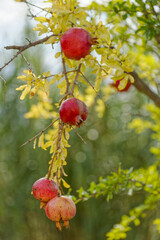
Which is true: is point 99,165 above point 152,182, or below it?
below

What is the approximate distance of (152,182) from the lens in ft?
3.00

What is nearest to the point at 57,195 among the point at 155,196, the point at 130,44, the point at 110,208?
the point at 155,196

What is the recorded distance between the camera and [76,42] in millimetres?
428

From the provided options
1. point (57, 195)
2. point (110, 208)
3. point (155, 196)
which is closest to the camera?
point (57, 195)

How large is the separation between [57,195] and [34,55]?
2244 millimetres

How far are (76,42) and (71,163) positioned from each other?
7.34 ft

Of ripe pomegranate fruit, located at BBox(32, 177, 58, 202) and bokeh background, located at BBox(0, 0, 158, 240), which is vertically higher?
ripe pomegranate fruit, located at BBox(32, 177, 58, 202)

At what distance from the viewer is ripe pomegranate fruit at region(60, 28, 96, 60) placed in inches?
17.0

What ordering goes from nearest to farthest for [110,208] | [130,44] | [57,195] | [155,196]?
[57,195], [155,196], [130,44], [110,208]

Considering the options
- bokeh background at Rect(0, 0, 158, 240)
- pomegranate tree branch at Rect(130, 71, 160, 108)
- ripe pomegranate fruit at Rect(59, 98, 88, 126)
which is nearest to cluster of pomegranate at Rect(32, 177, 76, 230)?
ripe pomegranate fruit at Rect(59, 98, 88, 126)

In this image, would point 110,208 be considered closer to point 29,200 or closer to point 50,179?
point 29,200

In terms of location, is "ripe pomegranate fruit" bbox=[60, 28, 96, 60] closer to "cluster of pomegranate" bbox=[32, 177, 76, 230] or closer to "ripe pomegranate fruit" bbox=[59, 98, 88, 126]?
"ripe pomegranate fruit" bbox=[59, 98, 88, 126]

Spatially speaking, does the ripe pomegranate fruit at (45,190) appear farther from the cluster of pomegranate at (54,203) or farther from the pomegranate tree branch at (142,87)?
the pomegranate tree branch at (142,87)

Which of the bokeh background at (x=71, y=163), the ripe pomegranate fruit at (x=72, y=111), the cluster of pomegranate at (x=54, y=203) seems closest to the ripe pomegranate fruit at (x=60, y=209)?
the cluster of pomegranate at (x=54, y=203)
